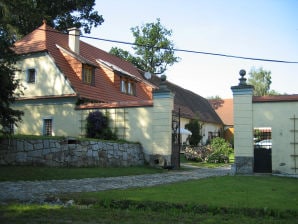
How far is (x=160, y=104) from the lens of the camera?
60.5ft

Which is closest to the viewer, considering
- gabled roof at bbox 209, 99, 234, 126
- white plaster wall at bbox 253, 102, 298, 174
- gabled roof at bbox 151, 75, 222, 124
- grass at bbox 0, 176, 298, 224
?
grass at bbox 0, 176, 298, 224

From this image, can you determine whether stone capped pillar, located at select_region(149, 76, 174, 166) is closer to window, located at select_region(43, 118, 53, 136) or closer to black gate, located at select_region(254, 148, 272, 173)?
black gate, located at select_region(254, 148, 272, 173)

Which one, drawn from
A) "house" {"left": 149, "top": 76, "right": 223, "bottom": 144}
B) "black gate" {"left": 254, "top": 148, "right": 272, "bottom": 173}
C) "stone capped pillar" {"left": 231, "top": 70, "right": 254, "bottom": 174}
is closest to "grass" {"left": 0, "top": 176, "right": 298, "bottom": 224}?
"stone capped pillar" {"left": 231, "top": 70, "right": 254, "bottom": 174}

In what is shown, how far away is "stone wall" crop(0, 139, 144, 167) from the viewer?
1382cm

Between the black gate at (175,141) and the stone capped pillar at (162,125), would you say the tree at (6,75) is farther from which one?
the black gate at (175,141)

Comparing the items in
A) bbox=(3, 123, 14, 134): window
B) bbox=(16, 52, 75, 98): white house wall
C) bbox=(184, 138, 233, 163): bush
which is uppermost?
bbox=(16, 52, 75, 98): white house wall

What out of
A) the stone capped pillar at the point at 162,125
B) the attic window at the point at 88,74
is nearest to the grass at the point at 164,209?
the stone capped pillar at the point at 162,125

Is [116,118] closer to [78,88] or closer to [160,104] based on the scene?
[160,104]

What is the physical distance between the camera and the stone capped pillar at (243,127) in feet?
52.6

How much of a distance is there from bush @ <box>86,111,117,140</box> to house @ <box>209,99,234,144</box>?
28318 mm

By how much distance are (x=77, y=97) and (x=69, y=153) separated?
6.79m

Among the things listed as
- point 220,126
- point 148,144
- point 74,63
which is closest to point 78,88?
point 74,63

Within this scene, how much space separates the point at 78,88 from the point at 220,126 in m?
28.0

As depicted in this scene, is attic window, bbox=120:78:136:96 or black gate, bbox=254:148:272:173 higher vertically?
attic window, bbox=120:78:136:96
